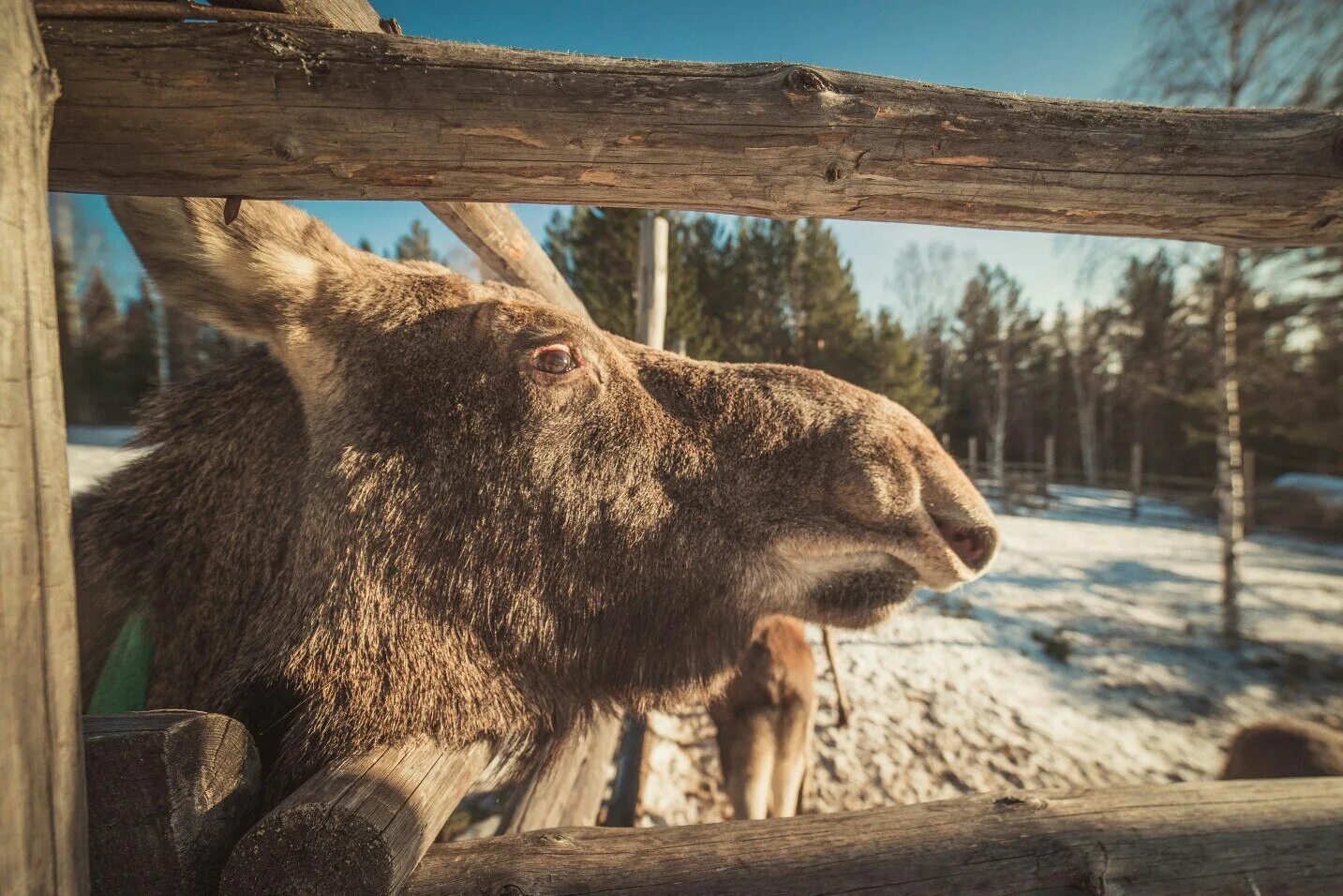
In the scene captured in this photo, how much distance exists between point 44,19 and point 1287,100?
1195 centimetres

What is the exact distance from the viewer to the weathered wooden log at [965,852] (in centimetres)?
133

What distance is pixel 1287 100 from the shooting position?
7.06m

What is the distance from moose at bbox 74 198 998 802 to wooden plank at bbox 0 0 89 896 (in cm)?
48

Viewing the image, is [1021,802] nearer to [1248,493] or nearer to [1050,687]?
[1050,687]

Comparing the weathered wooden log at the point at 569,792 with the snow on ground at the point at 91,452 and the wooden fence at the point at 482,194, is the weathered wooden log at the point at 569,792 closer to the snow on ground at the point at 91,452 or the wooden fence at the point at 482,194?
the wooden fence at the point at 482,194

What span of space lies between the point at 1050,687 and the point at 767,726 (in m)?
4.73

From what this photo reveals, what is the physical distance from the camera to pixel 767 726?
3.42m

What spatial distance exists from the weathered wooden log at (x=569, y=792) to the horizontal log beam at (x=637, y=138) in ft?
7.59

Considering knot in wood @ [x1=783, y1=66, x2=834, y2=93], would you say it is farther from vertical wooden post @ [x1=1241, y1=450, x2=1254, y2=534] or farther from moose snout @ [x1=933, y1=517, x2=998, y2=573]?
vertical wooden post @ [x1=1241, y1=450, x2=1254, y2=534]

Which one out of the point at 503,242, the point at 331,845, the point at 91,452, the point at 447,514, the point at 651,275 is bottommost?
the point at 331,845

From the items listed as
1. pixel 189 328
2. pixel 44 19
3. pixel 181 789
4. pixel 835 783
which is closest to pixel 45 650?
pixel 181 789

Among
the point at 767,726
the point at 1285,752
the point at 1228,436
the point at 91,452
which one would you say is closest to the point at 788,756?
the point at 767,726

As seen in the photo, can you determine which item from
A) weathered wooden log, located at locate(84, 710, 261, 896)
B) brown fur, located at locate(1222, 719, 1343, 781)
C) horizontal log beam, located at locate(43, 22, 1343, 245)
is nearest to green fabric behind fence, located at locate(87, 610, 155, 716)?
weathered wooden log, located at locate(84, 710, 261, 896)

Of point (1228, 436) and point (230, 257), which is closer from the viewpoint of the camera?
point (230, 257)
